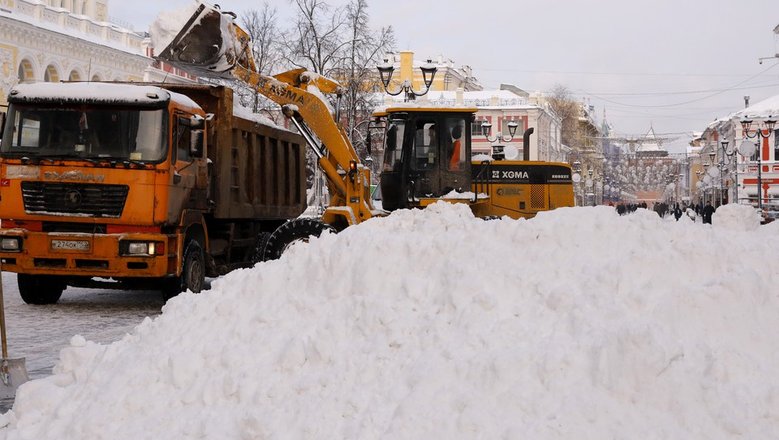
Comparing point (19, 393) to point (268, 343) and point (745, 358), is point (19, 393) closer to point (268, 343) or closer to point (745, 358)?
point (268, 343)

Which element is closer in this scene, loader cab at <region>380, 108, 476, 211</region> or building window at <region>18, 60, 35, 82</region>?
loader cab at <region>380, 108, 476, 211</region>

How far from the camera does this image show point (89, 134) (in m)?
11.9

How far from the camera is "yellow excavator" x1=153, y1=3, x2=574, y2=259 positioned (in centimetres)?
1397

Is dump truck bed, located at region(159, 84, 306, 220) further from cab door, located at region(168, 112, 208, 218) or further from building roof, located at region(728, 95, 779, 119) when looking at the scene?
building roof, located at region(728, 95, 779, 119)

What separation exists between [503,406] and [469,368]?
353 mm

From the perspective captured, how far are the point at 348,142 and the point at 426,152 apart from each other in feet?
4.72

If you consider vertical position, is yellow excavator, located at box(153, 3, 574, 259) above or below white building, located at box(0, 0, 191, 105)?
Result: below

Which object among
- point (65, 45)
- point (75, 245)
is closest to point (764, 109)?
point (65, 45)

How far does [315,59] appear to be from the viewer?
38.9 metres

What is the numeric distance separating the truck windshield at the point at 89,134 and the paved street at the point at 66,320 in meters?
2.03

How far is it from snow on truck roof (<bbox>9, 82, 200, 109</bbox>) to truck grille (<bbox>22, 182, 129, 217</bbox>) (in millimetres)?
1125

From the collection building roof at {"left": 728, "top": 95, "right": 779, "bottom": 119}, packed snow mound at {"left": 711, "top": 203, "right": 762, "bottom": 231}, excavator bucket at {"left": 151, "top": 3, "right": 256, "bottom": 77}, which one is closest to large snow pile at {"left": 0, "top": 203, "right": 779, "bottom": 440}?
packed snow mound at {"left": 711, "top": 203, "right": 762, "bottom": 231}

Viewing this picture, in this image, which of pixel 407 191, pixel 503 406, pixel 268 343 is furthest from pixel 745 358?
pixel 407 191

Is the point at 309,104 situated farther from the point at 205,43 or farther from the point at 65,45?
the point at 65,45
